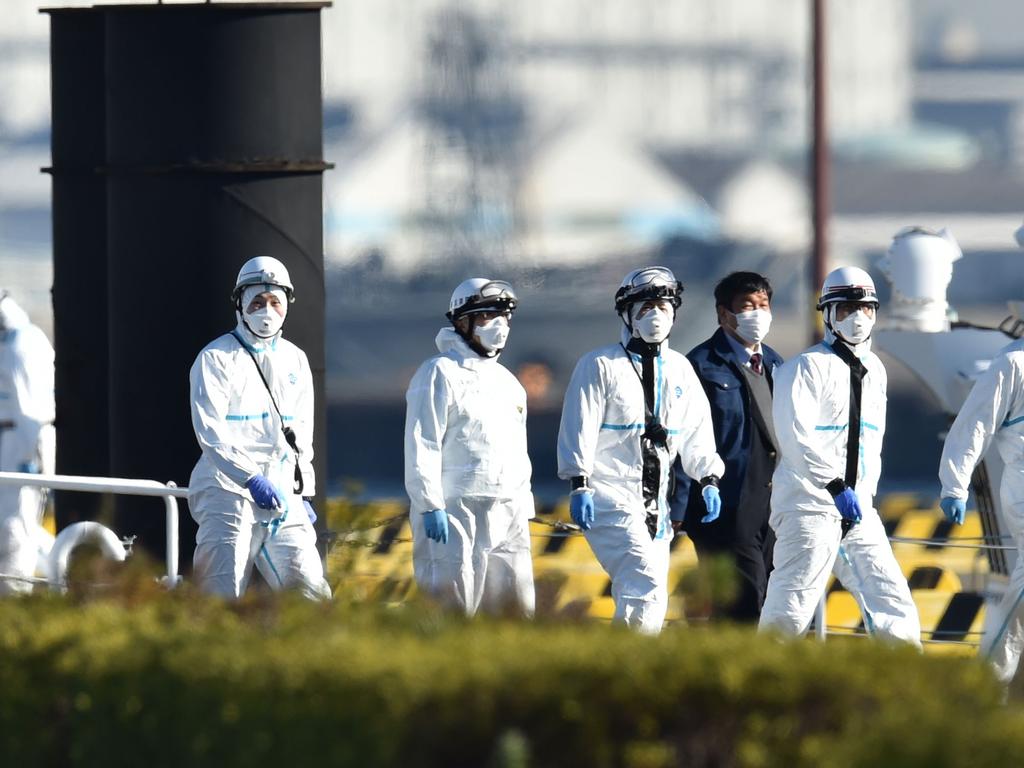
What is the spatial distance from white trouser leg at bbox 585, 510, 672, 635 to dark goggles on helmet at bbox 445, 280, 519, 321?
3.04 ft

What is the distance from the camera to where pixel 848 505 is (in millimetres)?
8633

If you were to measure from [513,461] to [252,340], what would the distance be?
116cm

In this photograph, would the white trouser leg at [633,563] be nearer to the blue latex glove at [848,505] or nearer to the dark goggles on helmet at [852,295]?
the blue latex glove at [848,505]

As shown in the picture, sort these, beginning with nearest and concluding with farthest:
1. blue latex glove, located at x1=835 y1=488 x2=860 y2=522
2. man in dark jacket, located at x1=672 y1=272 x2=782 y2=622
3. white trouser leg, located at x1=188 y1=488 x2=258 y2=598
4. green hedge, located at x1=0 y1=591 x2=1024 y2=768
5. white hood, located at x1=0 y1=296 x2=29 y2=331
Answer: green hedge, located at x1=0 y1=591 x2=1024 y2=768
white trouser leg, located at x1=188 y1=488 x2=258 y2=598
blue latex glove, located at x1=835 y1=488 x2=860 y2=522
man in dark jacket, located at x1=672 y1=272 x2=782 y2=622
white hood, located at x1=0 y1=296 x2=29 y2=331

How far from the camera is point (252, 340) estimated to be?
28.7 feet

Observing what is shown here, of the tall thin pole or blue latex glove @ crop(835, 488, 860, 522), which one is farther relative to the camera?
the tall thin pole

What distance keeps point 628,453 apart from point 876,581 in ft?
3.63

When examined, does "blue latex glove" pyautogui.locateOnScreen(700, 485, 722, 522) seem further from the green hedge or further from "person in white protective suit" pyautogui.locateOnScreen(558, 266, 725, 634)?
the green hedge

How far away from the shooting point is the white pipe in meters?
8.73

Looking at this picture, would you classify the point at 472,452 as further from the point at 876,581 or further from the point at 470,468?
the point at 876,581

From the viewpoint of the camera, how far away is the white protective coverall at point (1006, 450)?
873cm

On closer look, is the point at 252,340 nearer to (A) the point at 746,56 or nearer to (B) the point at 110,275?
(B) the point at 110,275

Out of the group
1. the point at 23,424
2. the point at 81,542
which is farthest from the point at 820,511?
the point at 23,424

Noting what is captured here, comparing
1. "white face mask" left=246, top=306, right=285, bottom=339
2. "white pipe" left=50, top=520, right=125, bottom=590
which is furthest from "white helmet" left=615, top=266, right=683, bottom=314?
"white pipe" left=50, top=520, right=125, bottom=590
